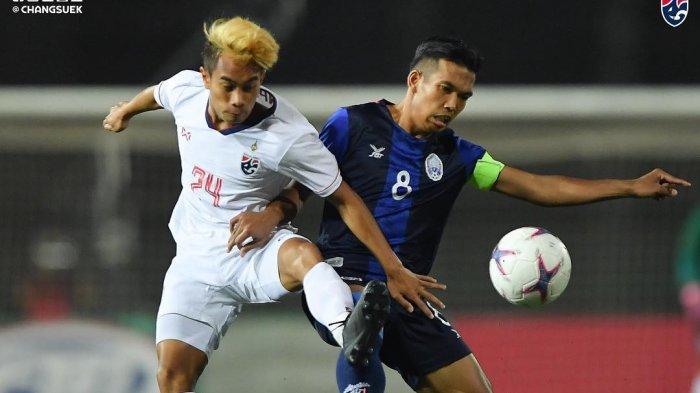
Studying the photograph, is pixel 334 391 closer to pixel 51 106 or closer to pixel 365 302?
pixel 51 106

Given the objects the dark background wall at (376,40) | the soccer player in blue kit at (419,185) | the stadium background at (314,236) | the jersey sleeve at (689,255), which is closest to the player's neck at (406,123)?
the soccer player in blue kit at (419,185)

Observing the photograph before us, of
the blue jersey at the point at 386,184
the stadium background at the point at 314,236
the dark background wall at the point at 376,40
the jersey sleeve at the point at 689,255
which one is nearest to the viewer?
the blue jersey at the point at 386,184

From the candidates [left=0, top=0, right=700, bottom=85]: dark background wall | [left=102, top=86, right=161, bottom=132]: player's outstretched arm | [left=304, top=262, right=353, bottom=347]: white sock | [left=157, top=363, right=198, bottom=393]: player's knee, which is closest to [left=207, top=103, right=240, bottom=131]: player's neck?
[left=102, top=86, right=161, bottom=132]: player's outstretched arm

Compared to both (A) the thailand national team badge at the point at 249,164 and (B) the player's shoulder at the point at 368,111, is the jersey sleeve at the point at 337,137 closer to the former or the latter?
(B) the player's shoulder at the point at 368,111

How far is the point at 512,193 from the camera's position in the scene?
14.2 feet

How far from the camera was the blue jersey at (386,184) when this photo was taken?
4113mm

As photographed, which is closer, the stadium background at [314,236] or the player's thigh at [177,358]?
the player's thigh at [177,358]

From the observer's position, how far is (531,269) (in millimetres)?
4129

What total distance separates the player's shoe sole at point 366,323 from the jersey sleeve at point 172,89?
1.26m

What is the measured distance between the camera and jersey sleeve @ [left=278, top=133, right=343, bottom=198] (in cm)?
387

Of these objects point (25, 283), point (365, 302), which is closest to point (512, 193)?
point (365, 302)

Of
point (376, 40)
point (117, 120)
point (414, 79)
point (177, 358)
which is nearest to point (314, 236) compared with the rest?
point (376, 40)

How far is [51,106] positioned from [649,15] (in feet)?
22.2

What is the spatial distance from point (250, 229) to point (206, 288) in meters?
0.38
